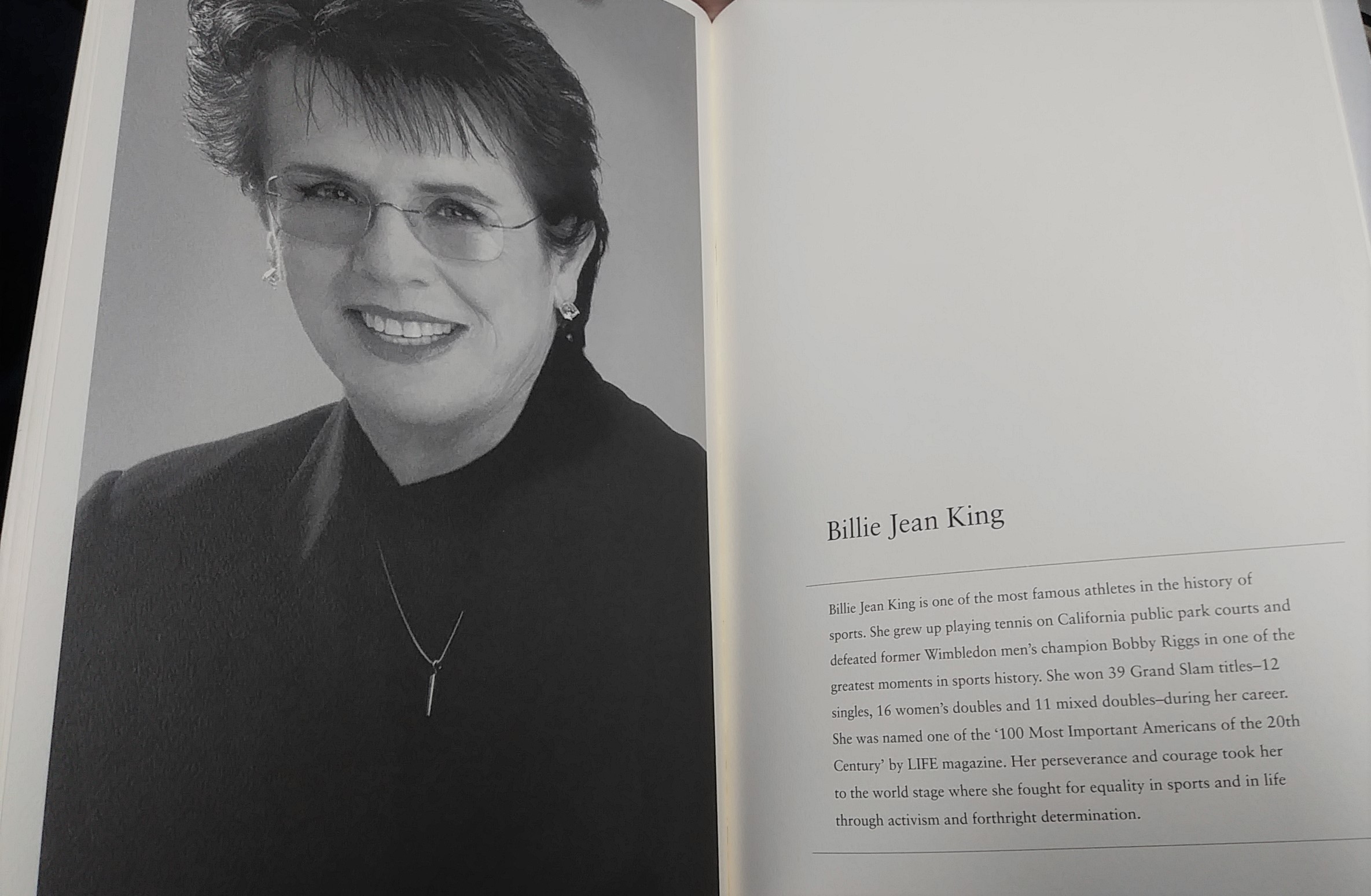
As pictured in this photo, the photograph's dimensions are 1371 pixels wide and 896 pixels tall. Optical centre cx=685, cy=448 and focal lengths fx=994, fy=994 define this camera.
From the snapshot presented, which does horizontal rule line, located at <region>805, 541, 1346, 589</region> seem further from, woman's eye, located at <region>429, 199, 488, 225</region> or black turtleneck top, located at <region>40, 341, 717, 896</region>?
woman's eye, located at <region>429, 199, 488, 225</region>

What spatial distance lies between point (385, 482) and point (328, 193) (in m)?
0.22

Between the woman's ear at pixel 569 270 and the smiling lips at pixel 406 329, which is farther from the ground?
the woman's ear at pixel 569 270

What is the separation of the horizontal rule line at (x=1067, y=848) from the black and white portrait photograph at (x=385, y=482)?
0.12 m

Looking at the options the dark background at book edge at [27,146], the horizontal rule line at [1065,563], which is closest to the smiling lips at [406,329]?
the dark background at book edge at [27,146]

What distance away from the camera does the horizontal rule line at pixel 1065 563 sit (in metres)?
0.65

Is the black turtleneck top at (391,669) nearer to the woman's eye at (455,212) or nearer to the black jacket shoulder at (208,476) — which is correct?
the black jacket shoulder at (208,476)

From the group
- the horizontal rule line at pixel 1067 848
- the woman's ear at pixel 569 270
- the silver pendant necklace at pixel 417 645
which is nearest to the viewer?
the horizontal rule line at pixel 1067 848

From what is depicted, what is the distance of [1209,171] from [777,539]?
1.39ft

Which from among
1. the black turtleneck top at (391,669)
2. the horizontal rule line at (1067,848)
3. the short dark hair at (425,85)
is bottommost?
the horizontal rule line at (1067,848)

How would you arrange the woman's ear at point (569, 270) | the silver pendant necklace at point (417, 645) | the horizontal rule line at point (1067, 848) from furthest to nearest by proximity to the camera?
the woman's ear at point (569, 270)
the silver pendant necklace at point (417, 645)
the horizontal rule line at point (1067, 848)

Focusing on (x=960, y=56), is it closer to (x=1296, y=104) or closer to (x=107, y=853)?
(x=1296, y=104)

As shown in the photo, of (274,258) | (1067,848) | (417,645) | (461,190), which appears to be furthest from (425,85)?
(1067,848)

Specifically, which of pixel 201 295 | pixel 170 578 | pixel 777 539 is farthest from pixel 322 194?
pixel 777 539

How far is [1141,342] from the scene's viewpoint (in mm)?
719
